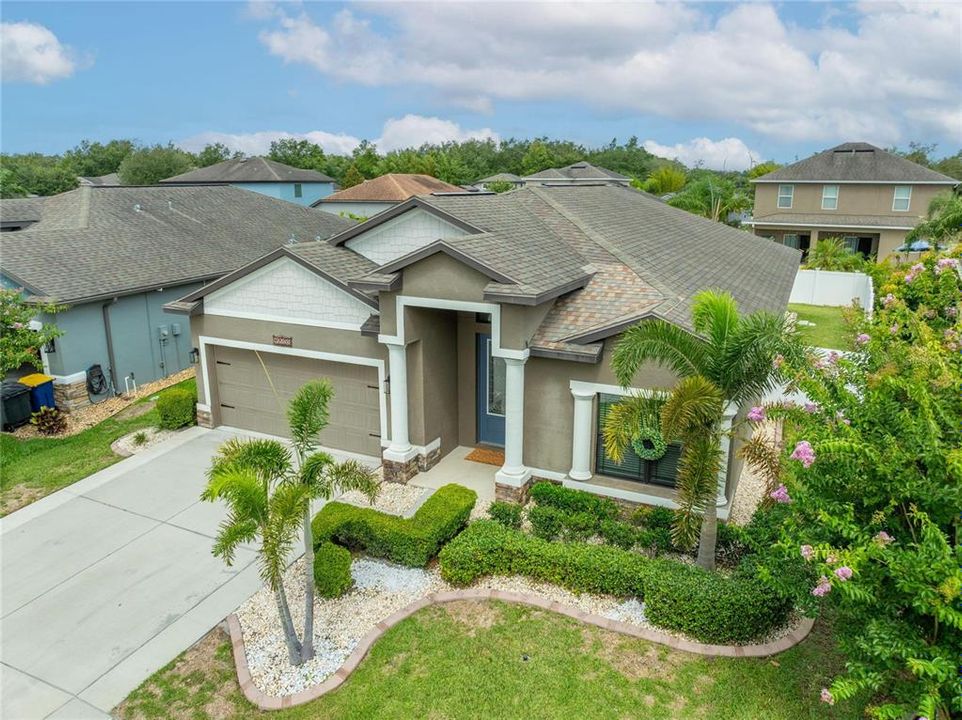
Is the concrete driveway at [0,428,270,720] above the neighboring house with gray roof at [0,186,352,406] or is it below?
below

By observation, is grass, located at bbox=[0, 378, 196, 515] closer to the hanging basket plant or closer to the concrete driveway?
the concrete driveway

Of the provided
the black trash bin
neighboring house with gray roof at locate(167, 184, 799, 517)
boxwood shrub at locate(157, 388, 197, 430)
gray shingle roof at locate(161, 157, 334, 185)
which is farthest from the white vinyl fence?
gray shingle roof at locate(161, 157, 334, 185)

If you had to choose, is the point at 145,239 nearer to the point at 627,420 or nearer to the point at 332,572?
the point at 332,572

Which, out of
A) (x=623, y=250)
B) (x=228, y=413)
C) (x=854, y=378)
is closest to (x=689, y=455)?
(x=854, y=378)

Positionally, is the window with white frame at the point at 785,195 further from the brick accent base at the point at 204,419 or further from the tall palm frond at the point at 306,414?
the tall palm frond at the point at 306,414

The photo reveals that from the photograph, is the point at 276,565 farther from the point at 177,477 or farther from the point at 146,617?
the point at 177,477
